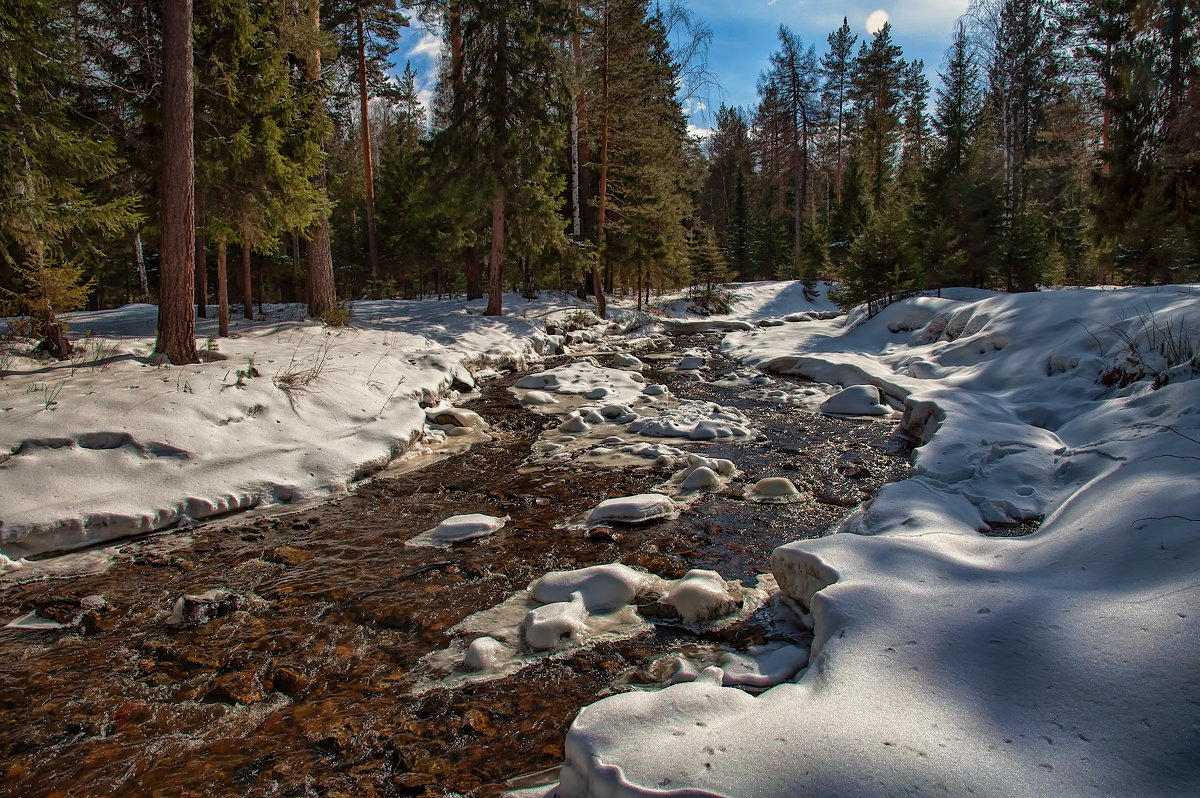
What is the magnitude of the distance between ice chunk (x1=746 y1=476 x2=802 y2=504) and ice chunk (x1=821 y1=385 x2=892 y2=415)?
3.38m

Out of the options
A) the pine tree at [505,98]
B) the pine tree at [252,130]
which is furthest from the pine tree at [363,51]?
the pine tree at [252,130]

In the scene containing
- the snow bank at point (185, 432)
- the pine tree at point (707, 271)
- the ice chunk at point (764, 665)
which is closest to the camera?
the ice chunk at point (764, 665)

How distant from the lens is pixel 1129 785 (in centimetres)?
156

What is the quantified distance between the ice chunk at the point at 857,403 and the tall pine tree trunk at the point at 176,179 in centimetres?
850

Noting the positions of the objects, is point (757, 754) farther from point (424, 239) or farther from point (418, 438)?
point (424, 239)

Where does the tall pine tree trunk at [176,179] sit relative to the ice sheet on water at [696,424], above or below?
above

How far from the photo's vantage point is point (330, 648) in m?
3.18

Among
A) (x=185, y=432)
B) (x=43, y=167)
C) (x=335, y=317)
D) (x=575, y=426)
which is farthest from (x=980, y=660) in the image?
(x=335, y=317)

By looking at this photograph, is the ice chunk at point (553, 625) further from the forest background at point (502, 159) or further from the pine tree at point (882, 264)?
the pine tree at point (882, 264)

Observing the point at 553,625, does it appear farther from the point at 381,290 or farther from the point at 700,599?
the point at 381,290

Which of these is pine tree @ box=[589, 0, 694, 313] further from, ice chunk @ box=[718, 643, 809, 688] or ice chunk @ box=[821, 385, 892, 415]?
ice chunk @ box=[718, 643, 809, 688]

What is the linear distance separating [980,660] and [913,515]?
1.92 m

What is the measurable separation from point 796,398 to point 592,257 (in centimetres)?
1159

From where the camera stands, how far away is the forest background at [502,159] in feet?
23.7
